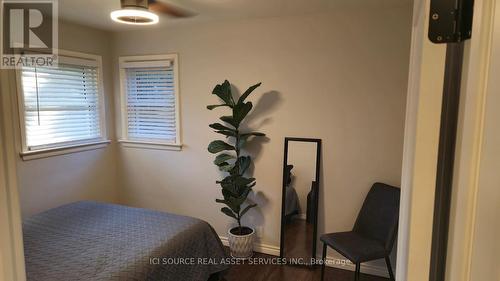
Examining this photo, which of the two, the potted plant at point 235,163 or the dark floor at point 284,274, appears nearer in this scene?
the dark floor at point 284,274

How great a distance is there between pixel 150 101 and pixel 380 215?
2.70 m

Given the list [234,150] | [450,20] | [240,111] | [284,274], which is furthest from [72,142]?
[450,20]

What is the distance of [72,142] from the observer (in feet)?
11.0

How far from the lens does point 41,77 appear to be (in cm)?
298

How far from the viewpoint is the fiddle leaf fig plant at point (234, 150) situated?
9.77 ft

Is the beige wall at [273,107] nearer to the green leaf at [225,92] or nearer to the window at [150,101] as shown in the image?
the window at [150,101]

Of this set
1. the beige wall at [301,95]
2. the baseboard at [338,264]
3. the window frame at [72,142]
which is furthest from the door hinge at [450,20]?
the window frame at [72,142]

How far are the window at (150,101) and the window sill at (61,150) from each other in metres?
0.30

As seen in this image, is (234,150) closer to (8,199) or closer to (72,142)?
(72,142)

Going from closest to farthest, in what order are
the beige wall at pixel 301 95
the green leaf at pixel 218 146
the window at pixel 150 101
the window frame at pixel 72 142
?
1. the beige wall at pixel 301 95
2. the window frame at pixel 72 142
3. the green leaf at pixel 218 146
4. the window at pixel 150 101

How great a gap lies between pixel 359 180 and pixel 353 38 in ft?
4.14

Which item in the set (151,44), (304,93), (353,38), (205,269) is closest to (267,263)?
(205,269)

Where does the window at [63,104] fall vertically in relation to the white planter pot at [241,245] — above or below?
above

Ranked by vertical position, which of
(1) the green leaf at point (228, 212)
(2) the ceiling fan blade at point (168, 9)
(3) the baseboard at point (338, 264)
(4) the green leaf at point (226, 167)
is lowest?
(3) the baseboard at point (338, 264)
